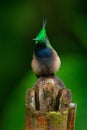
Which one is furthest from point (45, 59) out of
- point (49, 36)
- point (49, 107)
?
point (49, 36)

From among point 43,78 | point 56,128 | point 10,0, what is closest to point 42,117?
point 56,128

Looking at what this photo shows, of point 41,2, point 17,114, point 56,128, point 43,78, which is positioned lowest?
point 17,114

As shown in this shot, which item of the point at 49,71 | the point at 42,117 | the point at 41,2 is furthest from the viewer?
the point at 41,2

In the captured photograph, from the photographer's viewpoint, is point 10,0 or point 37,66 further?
point 10,0

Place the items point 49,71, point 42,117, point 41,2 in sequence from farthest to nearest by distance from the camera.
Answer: point 41,2, point 49,71, point 42,117

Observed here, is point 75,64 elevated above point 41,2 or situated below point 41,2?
below

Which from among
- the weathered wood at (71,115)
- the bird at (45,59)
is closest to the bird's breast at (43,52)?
the bird at (45,59)

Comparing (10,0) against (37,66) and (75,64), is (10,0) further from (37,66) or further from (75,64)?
(37,66)
